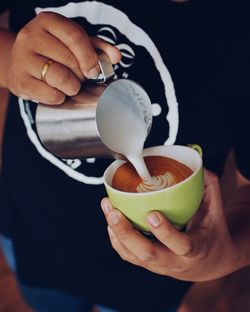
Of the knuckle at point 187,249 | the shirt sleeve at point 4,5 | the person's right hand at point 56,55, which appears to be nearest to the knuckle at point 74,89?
the person's right hand at point 56,55

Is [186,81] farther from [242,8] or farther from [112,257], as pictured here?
[112,257]

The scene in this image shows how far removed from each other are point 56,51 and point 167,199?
20 cm

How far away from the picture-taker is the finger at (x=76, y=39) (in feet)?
1.66

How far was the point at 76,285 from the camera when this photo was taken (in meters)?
0.94

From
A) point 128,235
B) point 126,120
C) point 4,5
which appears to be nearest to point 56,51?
point 126,120

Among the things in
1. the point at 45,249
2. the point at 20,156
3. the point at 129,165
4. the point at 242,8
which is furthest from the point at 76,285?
the point at 242,8

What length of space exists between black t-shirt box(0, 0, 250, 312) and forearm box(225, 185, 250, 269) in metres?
0.05

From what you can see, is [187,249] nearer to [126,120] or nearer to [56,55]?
[126,120]

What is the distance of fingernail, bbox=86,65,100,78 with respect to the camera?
517mm

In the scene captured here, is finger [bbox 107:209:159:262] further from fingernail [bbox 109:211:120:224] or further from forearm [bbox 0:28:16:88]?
forearm [bbox 0:28:16:88]

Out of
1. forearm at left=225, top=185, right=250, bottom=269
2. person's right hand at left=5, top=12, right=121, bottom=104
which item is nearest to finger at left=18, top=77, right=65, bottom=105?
person's right hand at left=5, top=12, right=121, bottom=104

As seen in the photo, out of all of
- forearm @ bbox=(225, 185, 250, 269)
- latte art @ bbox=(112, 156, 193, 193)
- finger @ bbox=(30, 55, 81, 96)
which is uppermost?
finger @ bbox=(30, 55, 81, 96)

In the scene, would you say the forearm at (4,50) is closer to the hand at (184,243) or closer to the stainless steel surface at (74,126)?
the stainless steel surface at (74,126)

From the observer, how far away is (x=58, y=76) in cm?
51
